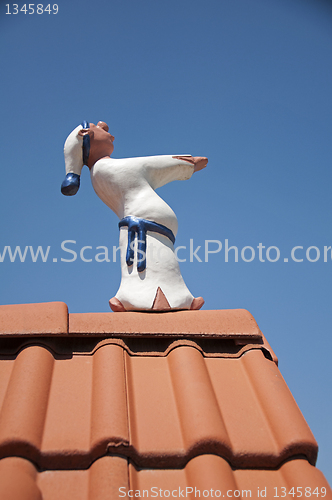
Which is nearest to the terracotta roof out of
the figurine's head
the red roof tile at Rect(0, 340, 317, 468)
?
the red roof tile at Rect(0, 340, 317, 468)

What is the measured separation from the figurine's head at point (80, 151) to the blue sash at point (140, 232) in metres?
0.50

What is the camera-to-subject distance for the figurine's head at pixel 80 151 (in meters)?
2.82

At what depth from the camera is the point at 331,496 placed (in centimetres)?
126

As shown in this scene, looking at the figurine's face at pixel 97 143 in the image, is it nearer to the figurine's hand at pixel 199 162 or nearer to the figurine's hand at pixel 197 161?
the figurine's hand at pixel 197 161

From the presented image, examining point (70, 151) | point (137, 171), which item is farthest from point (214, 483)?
point (70, 151)

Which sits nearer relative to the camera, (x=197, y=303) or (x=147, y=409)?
(x=147, y=409)

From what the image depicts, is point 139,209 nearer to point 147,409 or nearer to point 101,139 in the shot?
point 101,139

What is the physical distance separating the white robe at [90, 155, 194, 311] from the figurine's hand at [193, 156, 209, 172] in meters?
0.05

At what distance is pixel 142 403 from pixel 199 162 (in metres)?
1.85

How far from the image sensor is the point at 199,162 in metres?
2.94

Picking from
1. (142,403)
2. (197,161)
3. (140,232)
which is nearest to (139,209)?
(140,232)

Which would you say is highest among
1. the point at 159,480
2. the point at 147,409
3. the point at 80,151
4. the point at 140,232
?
the point at 80,151

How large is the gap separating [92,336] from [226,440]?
0.76 meters

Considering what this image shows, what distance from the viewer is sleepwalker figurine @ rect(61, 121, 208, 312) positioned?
2.38 metres
